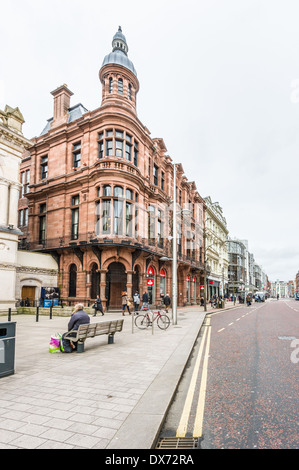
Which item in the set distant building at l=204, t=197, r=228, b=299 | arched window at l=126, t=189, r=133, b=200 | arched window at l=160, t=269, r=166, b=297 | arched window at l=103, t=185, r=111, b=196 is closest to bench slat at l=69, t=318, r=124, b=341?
arched window at l=103, t=185, r=111, b=196

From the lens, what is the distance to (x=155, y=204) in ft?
98.2

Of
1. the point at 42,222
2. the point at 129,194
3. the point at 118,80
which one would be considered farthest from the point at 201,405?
the point at 42,222

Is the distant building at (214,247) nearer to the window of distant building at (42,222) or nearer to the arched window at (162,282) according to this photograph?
the arched window at (162,282)

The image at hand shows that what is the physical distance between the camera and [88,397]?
4.65 meters

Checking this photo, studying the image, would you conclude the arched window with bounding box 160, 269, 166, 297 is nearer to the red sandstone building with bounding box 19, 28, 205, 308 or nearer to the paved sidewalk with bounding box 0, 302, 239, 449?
the red sandstone building with bounding box 19, 28, 205, 308

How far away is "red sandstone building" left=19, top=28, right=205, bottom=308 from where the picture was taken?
2370 centimetres

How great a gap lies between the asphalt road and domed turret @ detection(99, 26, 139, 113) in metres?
23.4

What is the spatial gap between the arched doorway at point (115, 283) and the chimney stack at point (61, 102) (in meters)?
16.9

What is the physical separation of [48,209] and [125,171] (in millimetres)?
10059

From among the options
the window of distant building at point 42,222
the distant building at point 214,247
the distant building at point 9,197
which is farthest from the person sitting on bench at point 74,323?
the distant building at point 214,247

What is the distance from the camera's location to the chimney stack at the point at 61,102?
30000 millimetres

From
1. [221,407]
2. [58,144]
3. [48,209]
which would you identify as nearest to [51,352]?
[221,407]

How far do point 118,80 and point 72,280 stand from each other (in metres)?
18.8

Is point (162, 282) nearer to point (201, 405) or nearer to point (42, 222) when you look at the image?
point (42, 222)
